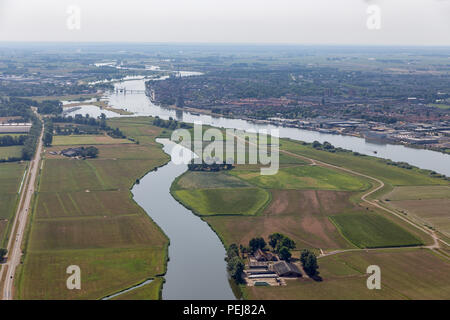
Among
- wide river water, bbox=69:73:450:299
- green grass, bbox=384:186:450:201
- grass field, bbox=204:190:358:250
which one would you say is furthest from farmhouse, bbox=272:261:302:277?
green grass, bbox=384:186:450:201

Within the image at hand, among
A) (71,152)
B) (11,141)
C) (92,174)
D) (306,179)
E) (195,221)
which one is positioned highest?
(11,141)

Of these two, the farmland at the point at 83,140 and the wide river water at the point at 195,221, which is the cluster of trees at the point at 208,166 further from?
the farmland at the point at 83,140

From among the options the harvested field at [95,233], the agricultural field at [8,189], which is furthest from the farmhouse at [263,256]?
the agricultural field at [8,189]

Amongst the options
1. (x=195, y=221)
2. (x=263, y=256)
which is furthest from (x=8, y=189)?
(x=263, y=256)

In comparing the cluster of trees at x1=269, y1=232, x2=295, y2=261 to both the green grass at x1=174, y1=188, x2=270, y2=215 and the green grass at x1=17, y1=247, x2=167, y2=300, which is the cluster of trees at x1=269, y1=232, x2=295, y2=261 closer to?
the green grass at x1=174, y1=188, x2=270, y2=215

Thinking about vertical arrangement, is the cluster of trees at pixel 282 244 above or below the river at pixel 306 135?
below

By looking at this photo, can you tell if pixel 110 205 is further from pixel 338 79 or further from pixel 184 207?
pixel 338 79

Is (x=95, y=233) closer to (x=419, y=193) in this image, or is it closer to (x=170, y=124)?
(x=419, y=193)
